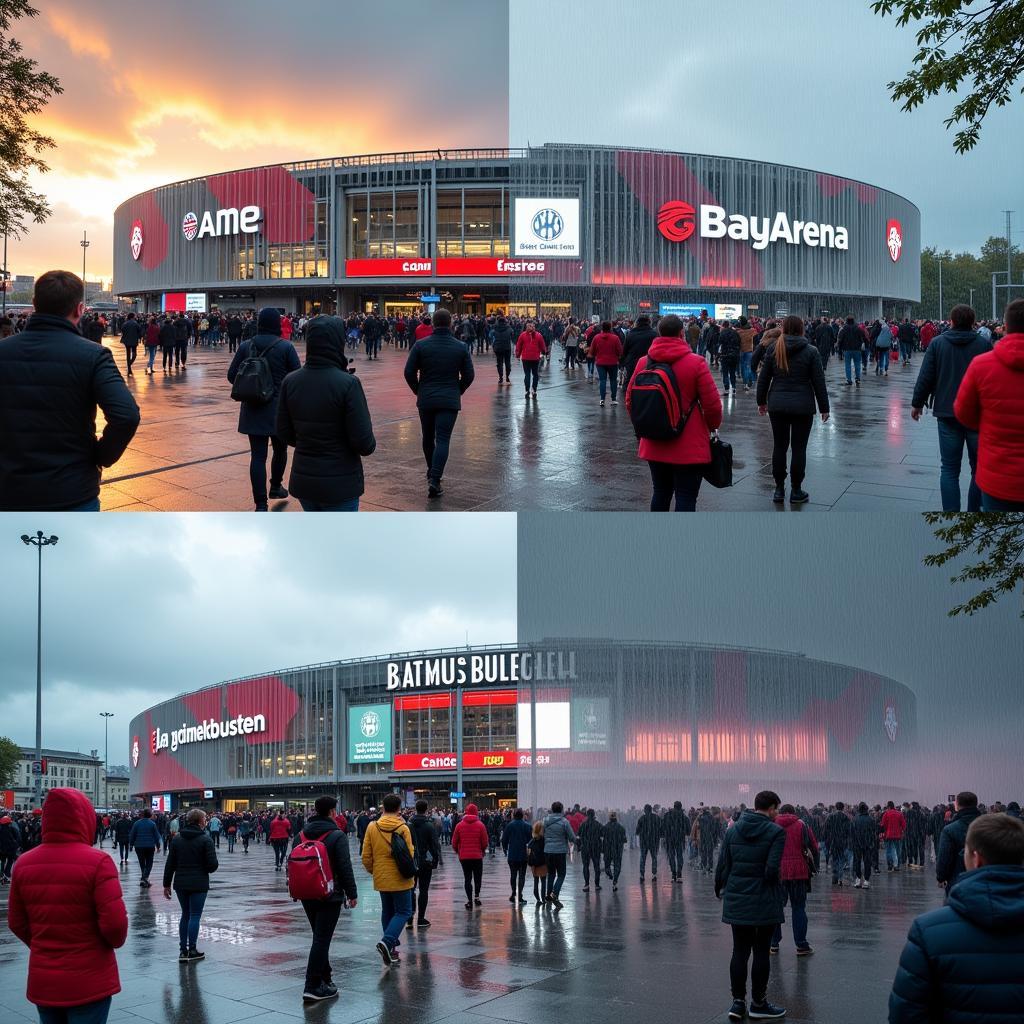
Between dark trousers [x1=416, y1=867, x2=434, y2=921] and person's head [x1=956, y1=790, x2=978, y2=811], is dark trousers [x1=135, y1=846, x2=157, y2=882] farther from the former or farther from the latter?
person's head [x1=956, y1=790, x2=978, y2=811]

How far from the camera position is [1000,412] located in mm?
6191

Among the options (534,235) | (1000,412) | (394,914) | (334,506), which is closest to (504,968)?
(394,914)

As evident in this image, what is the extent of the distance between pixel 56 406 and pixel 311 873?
3145mm

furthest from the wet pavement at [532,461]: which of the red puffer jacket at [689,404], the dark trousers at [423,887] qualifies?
the dark trousers at [423,887]

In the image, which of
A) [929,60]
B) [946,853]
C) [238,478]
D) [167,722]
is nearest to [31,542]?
[238,478]

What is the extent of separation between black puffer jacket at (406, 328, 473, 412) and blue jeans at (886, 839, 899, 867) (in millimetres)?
12125

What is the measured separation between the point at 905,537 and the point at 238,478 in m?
17.7

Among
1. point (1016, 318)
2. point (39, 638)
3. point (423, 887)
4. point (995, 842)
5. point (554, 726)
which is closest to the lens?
point (995, 842)

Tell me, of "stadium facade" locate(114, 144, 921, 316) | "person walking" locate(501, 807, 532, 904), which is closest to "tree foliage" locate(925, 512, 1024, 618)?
"person walking" locate(501, 807, 532, 904)

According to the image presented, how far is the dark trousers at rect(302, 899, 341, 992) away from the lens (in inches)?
234

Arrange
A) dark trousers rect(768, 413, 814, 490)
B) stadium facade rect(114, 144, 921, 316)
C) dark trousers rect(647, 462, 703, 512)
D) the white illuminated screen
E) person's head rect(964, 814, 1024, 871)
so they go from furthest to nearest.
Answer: stadium facade rect(114, 144, 921, 316) → the white illuminated screen → dark trousers rect(768, 413, 814, 490) → dark trousers rect(647, 462, 703, 512) → person's head rect(964, 814, 1024, 871)

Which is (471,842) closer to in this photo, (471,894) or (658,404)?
(471,894)

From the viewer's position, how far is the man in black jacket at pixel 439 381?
9.76m

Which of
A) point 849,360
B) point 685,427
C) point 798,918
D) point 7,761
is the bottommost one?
point 7,761
